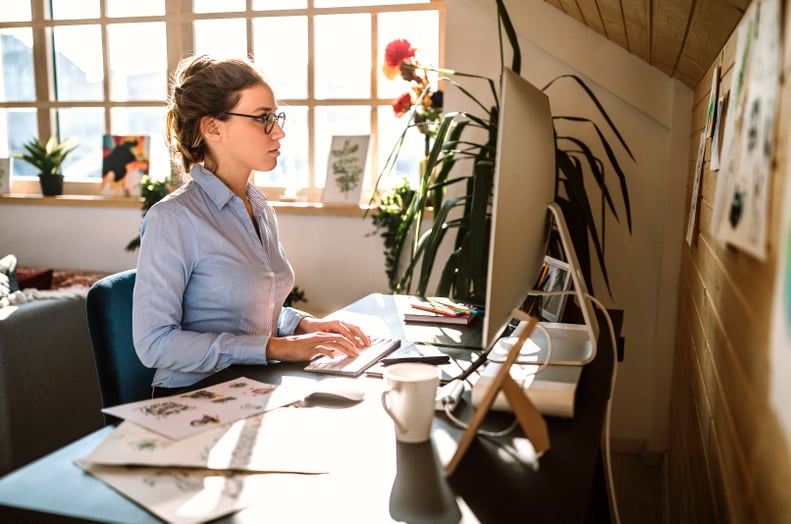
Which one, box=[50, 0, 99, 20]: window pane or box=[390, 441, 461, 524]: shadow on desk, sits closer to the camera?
box=[390, 441, 461, 524]: shadow on desk

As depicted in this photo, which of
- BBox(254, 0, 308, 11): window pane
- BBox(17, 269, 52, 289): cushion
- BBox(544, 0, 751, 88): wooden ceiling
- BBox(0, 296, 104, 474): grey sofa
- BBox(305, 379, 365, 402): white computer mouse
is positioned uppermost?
BBox(254, 0, 308, 11): window pane

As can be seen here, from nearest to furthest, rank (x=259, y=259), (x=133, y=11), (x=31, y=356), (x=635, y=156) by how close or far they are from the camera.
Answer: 1. (x=259, y=259)
2. (x=31, y=356)
3. (x=635, y=156)
4. (x=133, y=11)

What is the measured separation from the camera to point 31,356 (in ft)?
8.25

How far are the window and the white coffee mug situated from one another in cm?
250

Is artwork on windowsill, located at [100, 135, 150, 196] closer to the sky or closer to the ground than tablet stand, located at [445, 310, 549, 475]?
closer to the sky

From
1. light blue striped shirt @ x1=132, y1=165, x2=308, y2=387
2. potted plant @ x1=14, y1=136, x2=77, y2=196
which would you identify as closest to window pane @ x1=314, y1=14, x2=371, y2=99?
potted plant @ x1=14, y1=136, x2=77, y2=196

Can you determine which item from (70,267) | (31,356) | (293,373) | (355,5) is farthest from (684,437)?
(70,267)

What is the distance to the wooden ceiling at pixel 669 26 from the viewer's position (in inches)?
57.1

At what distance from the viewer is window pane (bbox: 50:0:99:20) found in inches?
158

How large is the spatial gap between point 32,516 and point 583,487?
2.27ft

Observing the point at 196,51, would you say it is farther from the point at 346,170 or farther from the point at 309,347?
the point at 309,347

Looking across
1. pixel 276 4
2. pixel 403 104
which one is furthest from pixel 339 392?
pixel 276 4

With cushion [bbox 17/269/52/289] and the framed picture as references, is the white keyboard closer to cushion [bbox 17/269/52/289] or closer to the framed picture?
the framed picture

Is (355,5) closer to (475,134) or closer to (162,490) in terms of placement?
(475,134)
